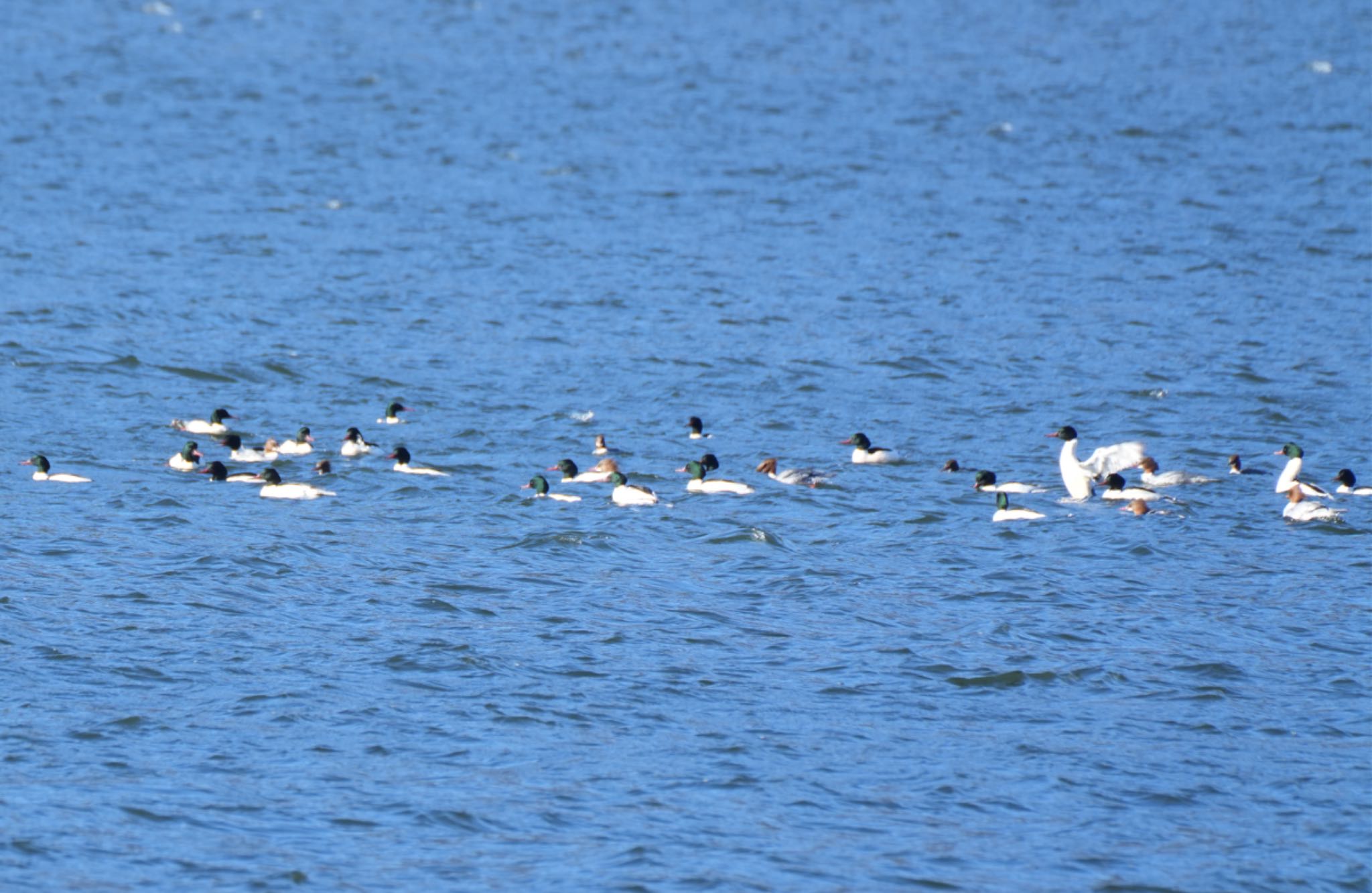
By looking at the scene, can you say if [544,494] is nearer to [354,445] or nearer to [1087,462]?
[354,445]

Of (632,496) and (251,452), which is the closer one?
(632,496)

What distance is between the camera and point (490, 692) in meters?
14.8

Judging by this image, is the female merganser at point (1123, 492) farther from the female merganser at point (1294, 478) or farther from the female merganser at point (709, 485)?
the female merganser at point (709, 485)

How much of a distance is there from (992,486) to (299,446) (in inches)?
318

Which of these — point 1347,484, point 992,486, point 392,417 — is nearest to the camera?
point 1347,484

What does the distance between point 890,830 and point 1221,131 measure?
1469 inches

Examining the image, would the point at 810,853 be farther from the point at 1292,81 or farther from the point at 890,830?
the point at 1292,81

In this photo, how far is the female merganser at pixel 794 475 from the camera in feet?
72.6

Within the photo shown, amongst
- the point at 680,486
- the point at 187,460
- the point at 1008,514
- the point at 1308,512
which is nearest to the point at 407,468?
the point at 187,460

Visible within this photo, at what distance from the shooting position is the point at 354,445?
898 inches

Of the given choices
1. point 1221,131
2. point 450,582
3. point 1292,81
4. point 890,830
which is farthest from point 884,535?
point 1292,81

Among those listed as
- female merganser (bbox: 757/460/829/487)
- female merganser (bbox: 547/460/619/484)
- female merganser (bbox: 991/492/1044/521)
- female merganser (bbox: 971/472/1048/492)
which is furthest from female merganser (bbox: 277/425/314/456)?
female merganser (bbox: 991/492/1044/521)

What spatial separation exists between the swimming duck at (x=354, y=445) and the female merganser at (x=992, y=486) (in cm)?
715

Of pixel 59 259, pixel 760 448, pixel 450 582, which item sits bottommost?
pixel 450 582
